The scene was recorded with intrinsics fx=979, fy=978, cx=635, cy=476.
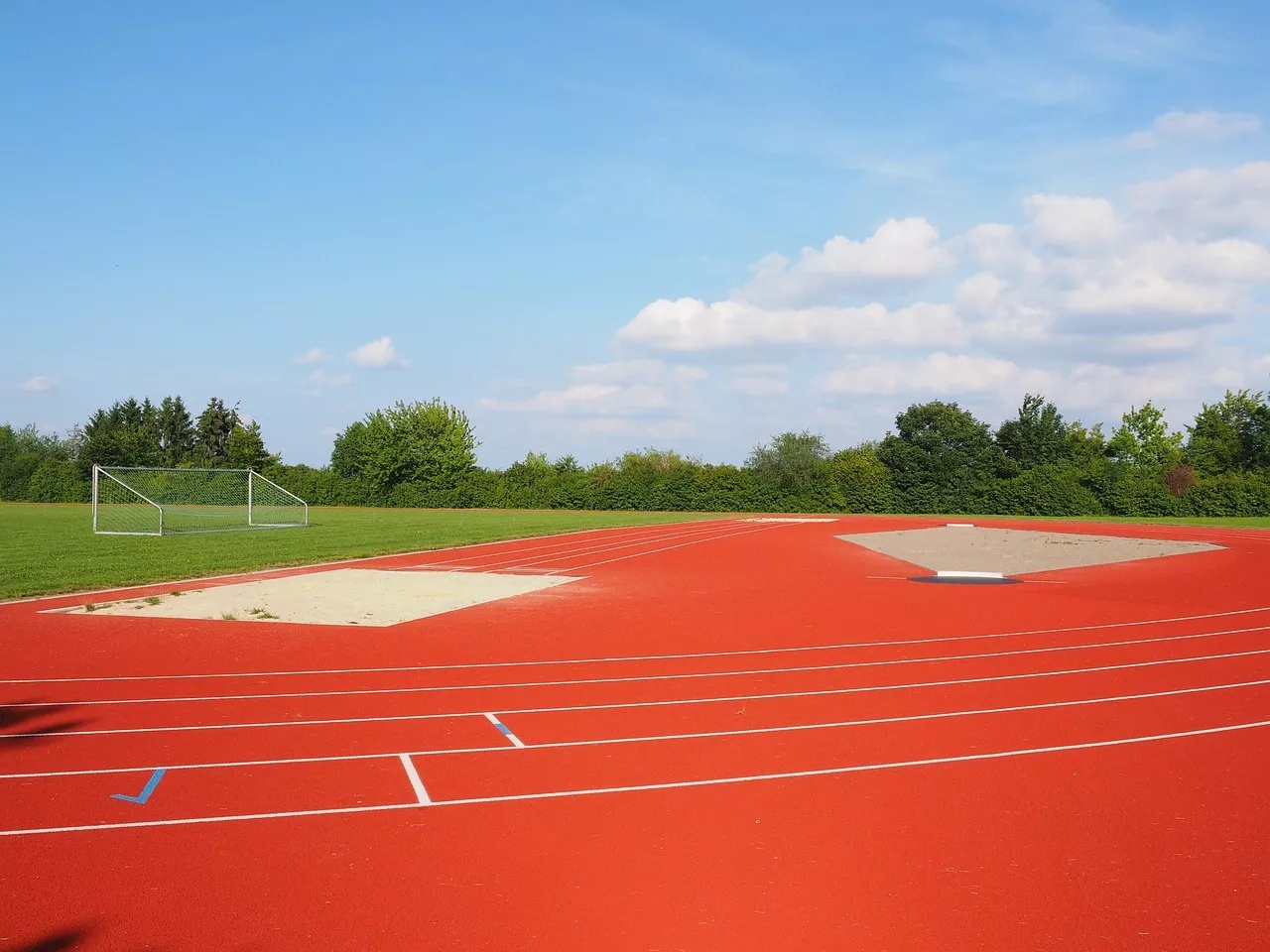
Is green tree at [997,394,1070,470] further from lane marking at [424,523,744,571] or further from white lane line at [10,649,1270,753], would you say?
white lane line at [10,649,1270,753]

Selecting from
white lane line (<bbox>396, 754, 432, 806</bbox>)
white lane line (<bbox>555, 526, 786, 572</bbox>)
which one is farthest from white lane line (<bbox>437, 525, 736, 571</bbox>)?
white lane line (<bbox>396, 754, 432, 806</bbox>)

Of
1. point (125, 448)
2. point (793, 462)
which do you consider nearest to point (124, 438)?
point (125, 448)

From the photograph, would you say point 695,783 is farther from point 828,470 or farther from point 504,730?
point 828,470

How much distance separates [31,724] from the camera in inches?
276

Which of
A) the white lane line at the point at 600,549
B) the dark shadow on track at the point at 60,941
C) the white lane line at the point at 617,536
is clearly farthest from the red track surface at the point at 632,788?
the white lane line at the point at 617,536

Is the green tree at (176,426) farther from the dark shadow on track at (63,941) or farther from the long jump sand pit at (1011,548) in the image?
the dark shadow on track at (63,941)

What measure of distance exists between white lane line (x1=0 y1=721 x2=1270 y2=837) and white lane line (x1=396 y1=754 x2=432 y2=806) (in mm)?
67

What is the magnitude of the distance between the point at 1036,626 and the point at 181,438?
84.3 m

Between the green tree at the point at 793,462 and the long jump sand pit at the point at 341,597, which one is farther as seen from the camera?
the green tree at the point at 793,462

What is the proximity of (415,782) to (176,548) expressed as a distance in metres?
19.4

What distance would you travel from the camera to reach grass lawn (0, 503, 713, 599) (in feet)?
54.0

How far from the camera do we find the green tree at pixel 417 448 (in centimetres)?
6088

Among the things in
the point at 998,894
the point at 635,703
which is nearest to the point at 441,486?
the point at 635,703

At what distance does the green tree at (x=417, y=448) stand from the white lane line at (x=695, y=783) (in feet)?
175
